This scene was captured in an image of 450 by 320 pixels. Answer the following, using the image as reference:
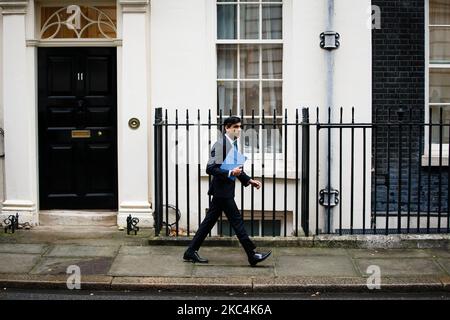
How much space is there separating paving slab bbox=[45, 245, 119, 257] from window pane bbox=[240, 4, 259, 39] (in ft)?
11.7

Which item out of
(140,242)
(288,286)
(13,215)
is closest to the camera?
(288,286)

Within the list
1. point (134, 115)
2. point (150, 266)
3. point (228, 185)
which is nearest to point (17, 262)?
point (150, 266)

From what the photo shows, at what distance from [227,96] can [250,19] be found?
1.13m

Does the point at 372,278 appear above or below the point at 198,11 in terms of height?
below

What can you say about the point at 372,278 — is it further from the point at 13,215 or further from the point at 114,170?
the point at 13,215

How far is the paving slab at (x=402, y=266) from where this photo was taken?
856 cm

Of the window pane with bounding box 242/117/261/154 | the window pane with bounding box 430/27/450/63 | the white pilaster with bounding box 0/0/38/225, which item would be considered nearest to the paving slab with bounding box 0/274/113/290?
the white pilaster with bounding box 0/0/38/225

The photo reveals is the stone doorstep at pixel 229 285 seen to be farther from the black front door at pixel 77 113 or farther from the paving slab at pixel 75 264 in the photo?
the black front door at pixel 77 113

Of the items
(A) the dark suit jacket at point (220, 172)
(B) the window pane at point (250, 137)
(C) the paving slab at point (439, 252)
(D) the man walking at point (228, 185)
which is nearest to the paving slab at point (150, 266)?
(D) the man walking at point (228, 185)

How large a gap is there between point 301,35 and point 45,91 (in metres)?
3.68

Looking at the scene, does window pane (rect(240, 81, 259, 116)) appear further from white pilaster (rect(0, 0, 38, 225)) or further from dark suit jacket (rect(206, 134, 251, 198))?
white pilaster (rect(0, 0, 38, 225))

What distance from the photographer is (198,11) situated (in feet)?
34.6

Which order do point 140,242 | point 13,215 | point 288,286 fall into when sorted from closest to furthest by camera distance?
point 288,286 < point 140,242 < point 13,215

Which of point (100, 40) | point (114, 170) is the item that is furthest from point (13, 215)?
point (100, 40)
